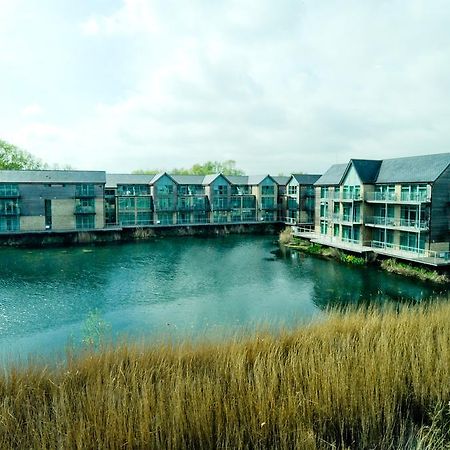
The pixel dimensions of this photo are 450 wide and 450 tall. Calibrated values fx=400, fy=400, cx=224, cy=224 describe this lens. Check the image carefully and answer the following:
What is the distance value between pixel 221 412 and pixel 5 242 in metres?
37.5

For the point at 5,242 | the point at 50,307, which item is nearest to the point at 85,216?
the point at 5,242

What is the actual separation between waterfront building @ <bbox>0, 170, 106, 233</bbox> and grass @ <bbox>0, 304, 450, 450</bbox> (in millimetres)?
36167

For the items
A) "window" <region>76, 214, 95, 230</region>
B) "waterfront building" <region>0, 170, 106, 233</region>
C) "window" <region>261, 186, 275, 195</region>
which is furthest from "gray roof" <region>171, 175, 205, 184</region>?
"window" <region>76, 214, 95, 230</region>

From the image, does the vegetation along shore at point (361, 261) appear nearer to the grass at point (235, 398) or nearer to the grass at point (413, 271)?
the grass at point (413, 271)

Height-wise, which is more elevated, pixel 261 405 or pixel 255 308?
pixel 261 405

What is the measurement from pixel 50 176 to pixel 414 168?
34.9 metres

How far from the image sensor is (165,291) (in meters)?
22.0

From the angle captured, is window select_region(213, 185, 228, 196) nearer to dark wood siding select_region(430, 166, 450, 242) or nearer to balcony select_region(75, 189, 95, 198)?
balcony select_region(75, 189, 95, 198)

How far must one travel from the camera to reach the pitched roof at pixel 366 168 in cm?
3239

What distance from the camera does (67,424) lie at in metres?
5.75

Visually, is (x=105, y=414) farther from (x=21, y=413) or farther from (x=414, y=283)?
(x=414, y=283)

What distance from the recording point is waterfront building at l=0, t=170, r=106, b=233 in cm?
3959

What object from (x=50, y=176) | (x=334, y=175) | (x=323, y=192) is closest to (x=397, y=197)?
(x=334, y=175)

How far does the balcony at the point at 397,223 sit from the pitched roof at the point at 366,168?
128 inches
